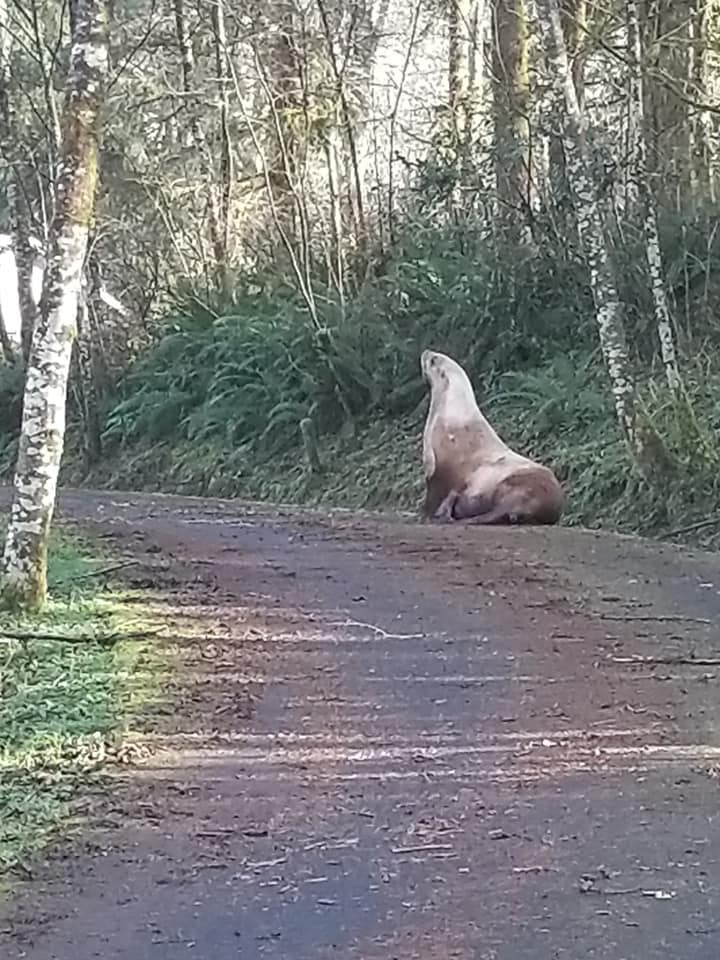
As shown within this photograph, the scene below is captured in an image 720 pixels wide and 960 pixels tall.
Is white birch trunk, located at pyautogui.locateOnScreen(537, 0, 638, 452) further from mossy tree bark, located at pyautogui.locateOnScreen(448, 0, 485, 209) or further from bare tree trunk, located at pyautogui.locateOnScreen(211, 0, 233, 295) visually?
bare tree trunk, located at pyautogui.locateOnScreen(211, 0, 233, 295)

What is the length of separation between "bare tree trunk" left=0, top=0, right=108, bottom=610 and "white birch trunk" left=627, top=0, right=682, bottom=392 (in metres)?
5.50

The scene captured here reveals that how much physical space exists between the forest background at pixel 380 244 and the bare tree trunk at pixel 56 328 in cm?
266

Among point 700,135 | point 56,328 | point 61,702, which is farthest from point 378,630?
point 700,135

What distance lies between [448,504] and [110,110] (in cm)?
1379

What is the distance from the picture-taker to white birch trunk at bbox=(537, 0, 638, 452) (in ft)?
42.9

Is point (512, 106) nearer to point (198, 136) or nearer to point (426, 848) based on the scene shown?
point (198, 136)

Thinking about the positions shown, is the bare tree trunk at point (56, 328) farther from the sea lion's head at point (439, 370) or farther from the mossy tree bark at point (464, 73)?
the mossy tree bark at point (464, 73)

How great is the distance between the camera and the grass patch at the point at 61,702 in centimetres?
585

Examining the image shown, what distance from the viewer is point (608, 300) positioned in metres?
13.4

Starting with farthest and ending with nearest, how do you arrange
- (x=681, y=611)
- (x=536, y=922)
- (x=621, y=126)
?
1. (x=621, y=126)
2. (x=681, y=611)
3. (x=536, y=922)

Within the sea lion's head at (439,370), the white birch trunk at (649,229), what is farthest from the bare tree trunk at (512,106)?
the sea lion's head at (439,370)

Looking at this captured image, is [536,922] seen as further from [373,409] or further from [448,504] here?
[373,409]

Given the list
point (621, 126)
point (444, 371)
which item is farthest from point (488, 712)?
point (621, 126)

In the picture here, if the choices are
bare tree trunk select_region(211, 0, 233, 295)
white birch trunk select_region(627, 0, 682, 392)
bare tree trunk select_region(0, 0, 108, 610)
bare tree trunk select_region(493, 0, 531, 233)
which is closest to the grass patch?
bare tree trunk select_region(0, 0, 108, 610)
